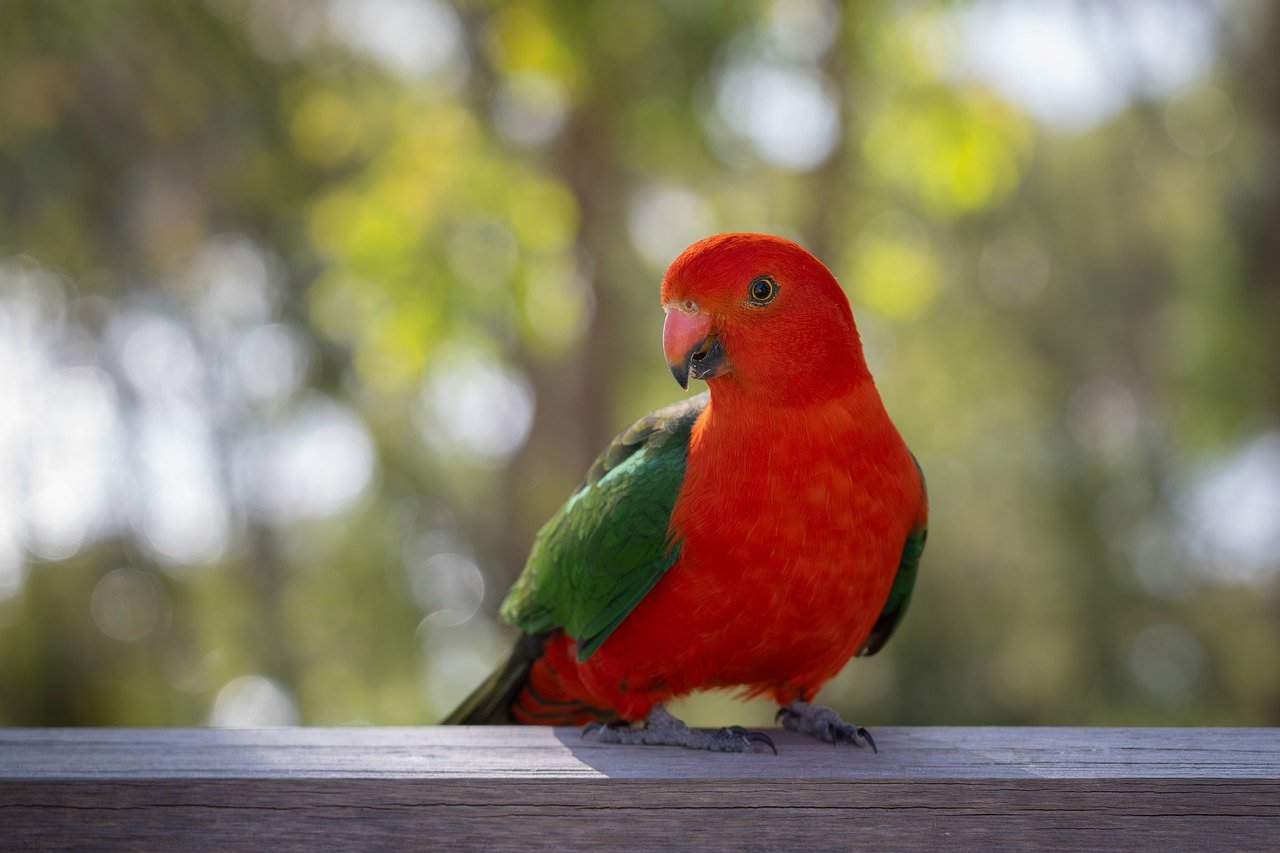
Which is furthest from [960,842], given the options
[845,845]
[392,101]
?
[392,101]

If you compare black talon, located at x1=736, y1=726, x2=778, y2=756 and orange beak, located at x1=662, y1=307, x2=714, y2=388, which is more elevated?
orange beak, located at x1=662, y1=307, x2=714, y2=388

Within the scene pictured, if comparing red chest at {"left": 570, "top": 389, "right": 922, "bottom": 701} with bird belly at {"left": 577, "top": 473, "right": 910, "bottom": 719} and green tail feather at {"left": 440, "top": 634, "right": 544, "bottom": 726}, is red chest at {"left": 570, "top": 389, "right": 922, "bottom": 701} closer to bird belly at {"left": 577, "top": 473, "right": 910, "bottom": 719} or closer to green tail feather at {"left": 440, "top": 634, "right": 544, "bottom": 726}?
bird belly at {"left": 577, "top": 473, "right": 910, "bottom": 719}

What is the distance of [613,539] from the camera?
2.18 metres

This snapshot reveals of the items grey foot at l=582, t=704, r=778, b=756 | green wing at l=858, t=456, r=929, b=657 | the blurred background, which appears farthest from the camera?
the blurred background

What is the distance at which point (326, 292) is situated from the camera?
5562mm

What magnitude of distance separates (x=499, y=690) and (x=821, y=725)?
0.76 m

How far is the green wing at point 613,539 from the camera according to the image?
2.13 m

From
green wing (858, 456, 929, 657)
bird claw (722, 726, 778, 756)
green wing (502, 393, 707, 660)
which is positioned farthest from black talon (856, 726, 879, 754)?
green wing (502, 393, 707, 660)

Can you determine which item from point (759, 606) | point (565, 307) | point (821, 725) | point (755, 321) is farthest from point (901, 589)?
point (565, 307)

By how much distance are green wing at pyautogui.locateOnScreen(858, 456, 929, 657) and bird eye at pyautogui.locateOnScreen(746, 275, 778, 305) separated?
18.8 inches

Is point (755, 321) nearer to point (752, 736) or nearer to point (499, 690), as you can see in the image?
point (752, 736)

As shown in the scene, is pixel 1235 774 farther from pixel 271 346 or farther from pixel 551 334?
→ pixel 271 346

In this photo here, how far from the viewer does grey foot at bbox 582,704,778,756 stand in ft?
6.62

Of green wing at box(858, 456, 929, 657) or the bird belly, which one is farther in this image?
green wing at box(858, 456, 929, 657)
